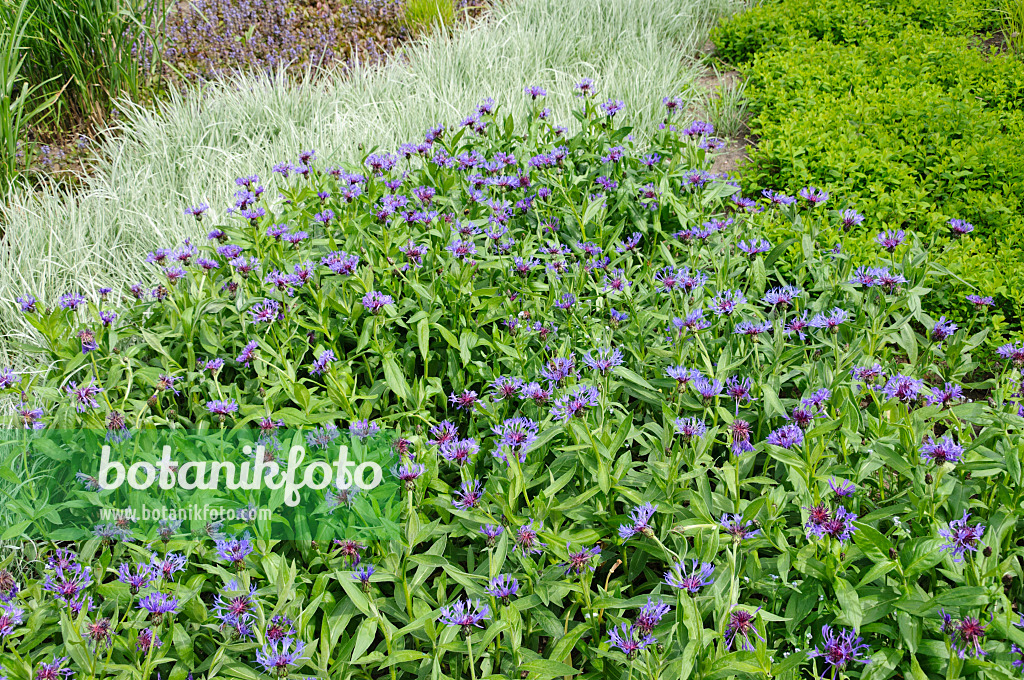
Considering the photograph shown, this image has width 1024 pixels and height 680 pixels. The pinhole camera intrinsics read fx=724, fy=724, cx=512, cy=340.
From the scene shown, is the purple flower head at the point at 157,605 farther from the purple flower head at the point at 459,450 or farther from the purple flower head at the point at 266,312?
the purple flower head at the point at 266,312

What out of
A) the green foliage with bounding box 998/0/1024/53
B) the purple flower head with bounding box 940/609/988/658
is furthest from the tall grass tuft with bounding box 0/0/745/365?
the purple flower head with bounding box 940/609/988/658

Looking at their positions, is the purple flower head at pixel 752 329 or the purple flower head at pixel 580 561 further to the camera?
the purple flower head at pixel 752 329

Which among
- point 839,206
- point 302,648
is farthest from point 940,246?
point 302,648

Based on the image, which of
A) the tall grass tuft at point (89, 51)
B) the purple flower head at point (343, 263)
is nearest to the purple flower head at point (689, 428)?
the purple flower head at point (343, 263)

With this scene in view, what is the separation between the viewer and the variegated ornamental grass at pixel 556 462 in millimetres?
1720

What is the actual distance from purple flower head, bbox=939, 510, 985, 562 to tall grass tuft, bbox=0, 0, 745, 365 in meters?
3.26

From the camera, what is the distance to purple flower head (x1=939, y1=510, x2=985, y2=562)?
1.70m

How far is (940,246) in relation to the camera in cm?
331

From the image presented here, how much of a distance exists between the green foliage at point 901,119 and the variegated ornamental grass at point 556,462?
23.6 inches

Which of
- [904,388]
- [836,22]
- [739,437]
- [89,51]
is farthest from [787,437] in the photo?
[89,51]

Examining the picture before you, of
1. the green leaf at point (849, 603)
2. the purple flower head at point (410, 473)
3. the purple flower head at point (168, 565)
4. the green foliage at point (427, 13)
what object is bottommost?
the green leaf at point (849, 603)

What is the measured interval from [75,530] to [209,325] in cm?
92

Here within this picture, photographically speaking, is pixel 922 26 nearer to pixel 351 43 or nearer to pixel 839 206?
pixel 839 206

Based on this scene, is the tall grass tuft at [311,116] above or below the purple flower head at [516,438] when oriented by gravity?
above
